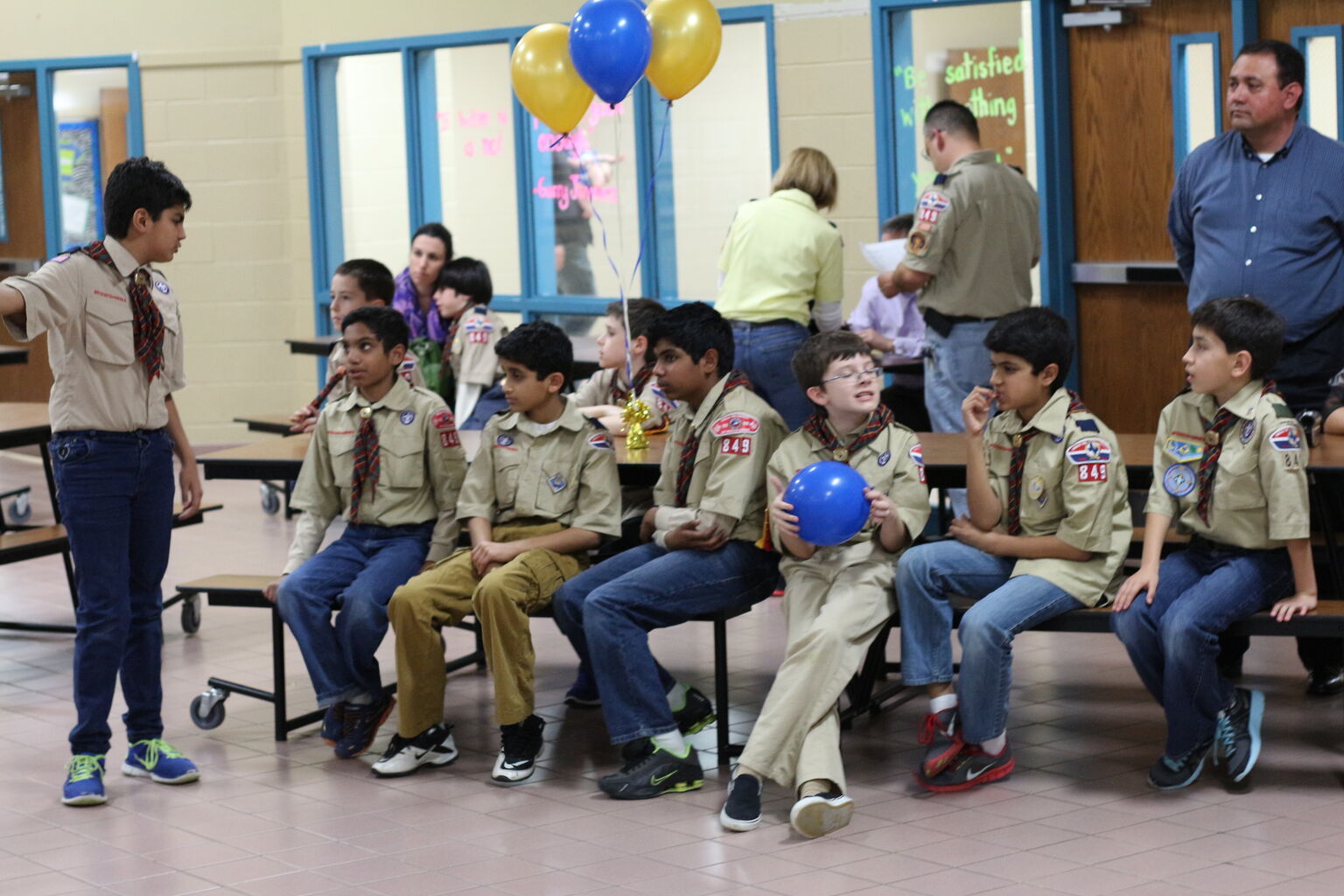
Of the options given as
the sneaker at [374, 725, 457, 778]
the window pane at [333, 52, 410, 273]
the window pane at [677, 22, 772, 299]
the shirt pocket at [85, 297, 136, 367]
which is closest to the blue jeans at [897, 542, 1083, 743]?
the sneaker at [374, 725, 457, 778]

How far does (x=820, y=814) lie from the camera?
380 cm

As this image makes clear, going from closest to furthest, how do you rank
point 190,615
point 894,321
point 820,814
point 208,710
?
point 820,814, point 208,710, point 190,615, point 894,321

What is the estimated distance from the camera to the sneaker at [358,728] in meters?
4.59

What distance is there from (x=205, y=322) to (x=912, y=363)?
207 inches

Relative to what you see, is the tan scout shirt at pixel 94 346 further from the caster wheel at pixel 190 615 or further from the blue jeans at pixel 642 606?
the caster wheel at pixel 190 615

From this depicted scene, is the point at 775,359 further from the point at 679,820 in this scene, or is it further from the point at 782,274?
the point at 679,820

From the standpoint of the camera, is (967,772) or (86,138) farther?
(86,138)

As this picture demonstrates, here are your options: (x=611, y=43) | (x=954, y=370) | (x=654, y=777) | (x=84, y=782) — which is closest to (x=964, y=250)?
(x=954, y=370)

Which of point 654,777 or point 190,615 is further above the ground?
point 190,615

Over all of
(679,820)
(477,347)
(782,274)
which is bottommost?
(679,820)

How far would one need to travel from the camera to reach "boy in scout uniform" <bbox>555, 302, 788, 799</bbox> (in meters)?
4.24

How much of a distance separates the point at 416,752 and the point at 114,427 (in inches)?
44.7

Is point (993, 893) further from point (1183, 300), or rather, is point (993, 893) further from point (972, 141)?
point (1183, 300)

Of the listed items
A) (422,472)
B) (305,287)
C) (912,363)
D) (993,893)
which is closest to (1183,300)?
(912,363)
